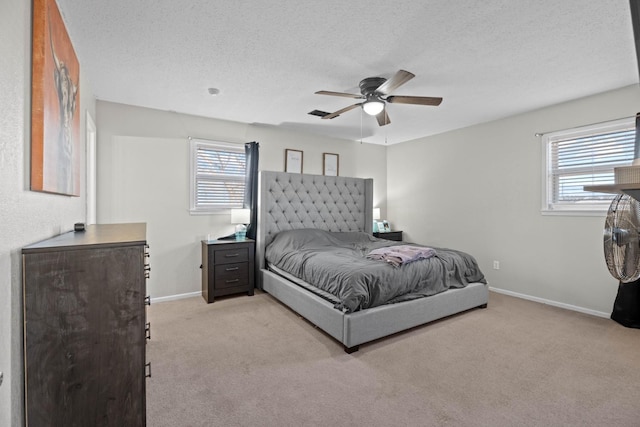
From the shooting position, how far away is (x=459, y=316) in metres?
3.25

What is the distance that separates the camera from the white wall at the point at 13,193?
1.00 meters

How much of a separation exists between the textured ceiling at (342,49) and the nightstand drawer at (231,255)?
183cm

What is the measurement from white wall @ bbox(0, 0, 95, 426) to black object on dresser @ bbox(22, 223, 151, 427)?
0.15 feet

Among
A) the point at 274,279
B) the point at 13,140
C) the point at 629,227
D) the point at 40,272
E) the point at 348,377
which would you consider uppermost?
the point at 13,140

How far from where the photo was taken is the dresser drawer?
378 centimetres

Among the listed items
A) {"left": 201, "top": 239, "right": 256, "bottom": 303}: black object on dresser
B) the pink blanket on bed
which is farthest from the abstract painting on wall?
the pink blanket on bed

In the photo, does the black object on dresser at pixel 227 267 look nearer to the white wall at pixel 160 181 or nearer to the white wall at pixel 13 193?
the white wall at pixel 160 181

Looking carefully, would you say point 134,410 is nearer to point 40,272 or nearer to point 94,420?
point 94,420

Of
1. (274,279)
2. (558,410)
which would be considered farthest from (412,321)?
(274,279)

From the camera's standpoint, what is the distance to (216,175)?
4184 mm

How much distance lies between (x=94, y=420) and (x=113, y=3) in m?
2.22

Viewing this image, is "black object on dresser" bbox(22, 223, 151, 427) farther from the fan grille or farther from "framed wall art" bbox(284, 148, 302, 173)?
"framed wall art" bbox(284, 148, 302, 173)

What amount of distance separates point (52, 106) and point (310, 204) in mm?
3429

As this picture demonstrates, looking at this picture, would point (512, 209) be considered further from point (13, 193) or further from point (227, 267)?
point (13, 193)
